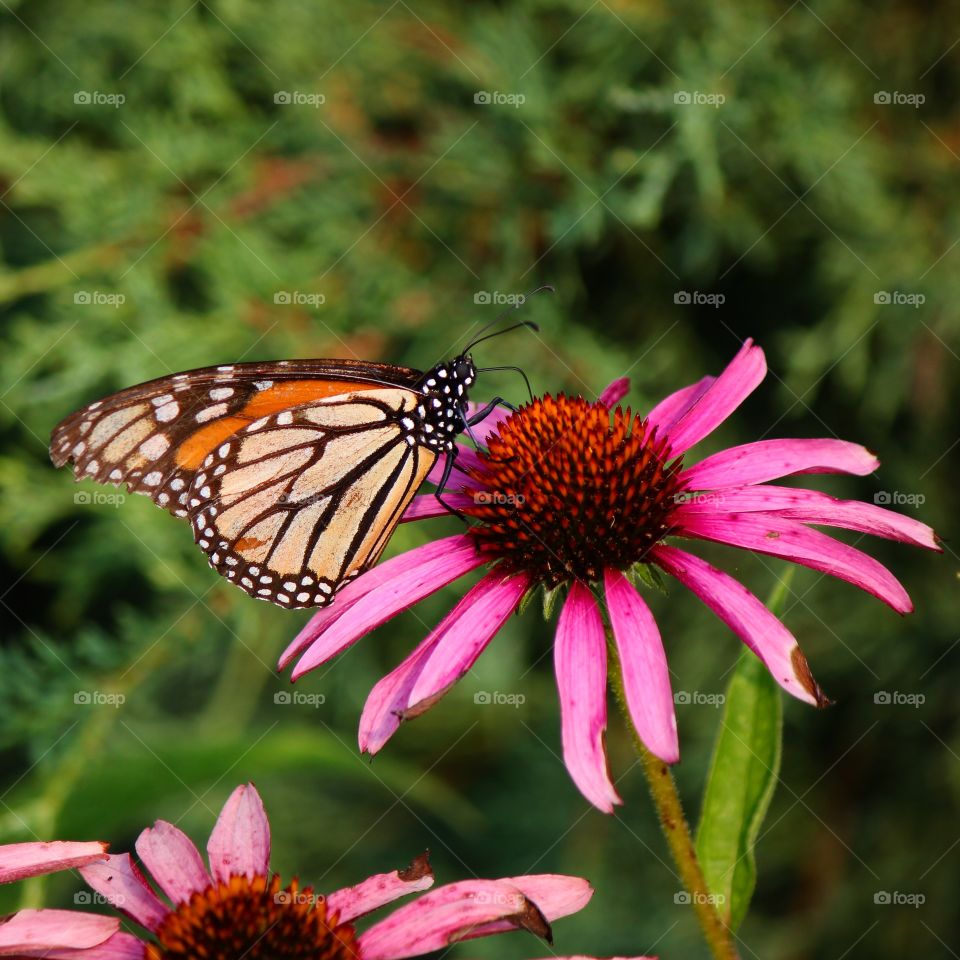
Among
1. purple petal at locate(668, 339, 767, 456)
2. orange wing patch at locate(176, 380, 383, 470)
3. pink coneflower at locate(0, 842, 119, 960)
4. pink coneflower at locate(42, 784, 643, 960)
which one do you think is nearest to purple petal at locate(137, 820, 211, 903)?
pink coneflower at locate(42, 784, 643, 960)

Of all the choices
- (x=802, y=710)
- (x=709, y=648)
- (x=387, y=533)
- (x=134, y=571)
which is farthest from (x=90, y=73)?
(x=802, y=710)

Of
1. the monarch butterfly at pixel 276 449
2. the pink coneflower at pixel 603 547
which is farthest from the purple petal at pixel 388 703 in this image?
the monarch butterfly at pixel 276 449

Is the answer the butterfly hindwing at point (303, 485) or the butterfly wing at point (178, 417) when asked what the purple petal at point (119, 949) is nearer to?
the butterfly hindwing at point (303, 485)

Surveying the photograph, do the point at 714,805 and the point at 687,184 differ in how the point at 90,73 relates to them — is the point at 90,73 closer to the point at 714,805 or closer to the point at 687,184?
the point at 687,184

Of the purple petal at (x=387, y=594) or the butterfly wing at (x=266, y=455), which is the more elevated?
the butterfly wing at (x=266, y=455)

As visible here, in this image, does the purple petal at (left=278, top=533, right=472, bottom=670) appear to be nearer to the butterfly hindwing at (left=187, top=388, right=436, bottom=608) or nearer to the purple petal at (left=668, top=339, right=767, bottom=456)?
the butterfly hindwing at (left=187, top=388, right=436, bottom=608)

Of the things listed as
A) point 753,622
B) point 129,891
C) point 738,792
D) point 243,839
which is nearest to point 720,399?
point 753,622

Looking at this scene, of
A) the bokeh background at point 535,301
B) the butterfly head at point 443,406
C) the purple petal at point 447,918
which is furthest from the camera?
the bokeh background at point 535,301
